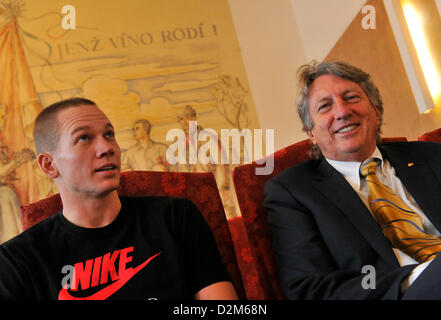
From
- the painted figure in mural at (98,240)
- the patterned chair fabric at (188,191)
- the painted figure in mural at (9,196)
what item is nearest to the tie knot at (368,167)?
the patterned chair fabric at (188,191)

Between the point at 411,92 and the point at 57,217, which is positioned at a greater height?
the point at 411,92

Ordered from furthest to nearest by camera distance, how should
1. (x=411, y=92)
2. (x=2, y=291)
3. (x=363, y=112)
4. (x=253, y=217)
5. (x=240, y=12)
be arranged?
(x=240, y=12) → (x=411, y=92) → (x=363, y=112) → (x=253, y=217) → (x=2, y=291)

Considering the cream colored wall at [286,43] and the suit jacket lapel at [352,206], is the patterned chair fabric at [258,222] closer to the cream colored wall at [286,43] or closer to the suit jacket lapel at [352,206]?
the suit jacket lapel at [352,206]

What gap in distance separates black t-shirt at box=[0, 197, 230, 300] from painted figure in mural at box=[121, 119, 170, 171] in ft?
12.2

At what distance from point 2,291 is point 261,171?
3.66 ft

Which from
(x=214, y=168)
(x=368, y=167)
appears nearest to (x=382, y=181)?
(x=368, y=167)

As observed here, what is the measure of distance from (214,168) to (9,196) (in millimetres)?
2549

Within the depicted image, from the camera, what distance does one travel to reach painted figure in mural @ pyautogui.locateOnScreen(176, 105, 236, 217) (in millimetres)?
5227

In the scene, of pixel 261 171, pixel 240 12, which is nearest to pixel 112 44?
pixel 240 12

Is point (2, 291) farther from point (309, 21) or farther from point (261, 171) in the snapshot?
point (309, 21)

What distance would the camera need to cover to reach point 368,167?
1758 mm

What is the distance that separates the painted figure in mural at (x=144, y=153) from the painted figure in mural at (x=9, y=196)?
3.89 ft

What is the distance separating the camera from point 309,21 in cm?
577
